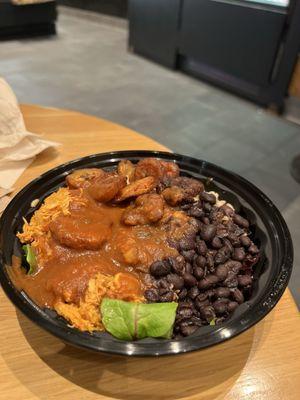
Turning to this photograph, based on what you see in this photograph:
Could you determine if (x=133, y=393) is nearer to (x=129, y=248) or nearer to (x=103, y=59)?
(x=129, y=248)

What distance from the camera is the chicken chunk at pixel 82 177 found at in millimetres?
1263

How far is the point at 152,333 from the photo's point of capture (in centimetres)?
85

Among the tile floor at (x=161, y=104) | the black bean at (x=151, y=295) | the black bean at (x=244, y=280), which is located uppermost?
the black bean at (x=244, y=280)

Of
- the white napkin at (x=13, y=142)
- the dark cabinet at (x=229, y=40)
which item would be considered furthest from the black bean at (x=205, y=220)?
the dark cabinet at (x=229, y=40)

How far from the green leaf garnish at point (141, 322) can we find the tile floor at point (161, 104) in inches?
69.8

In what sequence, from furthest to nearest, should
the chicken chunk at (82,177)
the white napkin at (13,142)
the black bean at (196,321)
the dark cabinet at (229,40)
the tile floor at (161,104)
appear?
1. the dark cabinet at (229,40)
2. the tile floor at (161,104)
3. the white napkin at (13,142)
4. the chicken chunk at (82,177)
5. the black bean at (196,321)

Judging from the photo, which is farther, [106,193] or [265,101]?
[265,101]

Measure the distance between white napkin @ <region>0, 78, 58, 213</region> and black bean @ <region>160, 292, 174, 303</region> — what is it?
2.74ft

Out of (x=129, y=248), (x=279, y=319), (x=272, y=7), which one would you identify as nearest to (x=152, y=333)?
(x=129, y=248)

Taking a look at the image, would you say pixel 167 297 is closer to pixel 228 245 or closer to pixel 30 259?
pixel 228 245

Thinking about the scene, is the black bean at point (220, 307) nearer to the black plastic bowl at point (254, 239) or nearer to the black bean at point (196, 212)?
the black plastic bowl at point (254, 239)

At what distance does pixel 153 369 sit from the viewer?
93cm

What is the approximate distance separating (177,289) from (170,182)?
41 centimetres

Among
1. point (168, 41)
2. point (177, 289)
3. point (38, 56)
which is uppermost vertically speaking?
point (177, 289)
